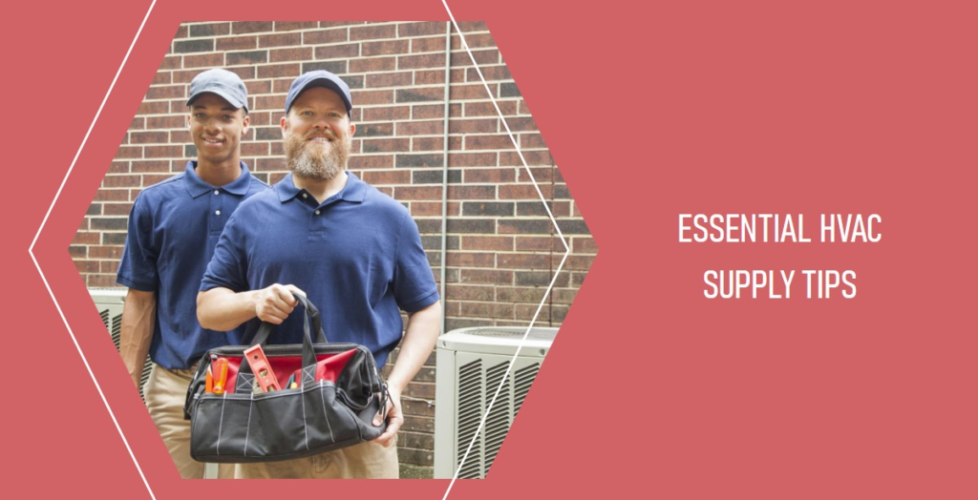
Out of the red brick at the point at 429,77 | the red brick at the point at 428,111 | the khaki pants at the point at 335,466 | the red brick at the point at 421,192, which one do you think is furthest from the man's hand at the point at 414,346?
the red brick at the point at 429,77

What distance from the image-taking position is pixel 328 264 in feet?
7.80

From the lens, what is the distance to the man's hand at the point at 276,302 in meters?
2.30

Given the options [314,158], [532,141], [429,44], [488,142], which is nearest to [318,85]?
[314,158]

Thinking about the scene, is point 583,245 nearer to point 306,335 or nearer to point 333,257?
point 333,257

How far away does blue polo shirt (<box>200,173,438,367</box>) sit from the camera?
238cm

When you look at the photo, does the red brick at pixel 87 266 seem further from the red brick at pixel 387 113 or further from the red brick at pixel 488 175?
the red brick at pixel 488 175

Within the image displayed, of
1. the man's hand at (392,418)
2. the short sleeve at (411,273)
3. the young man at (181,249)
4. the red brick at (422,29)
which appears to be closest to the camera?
the man's hand at (392,418)

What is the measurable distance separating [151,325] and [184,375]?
184 millimetres

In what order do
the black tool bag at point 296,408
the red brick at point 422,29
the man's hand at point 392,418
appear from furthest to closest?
1. the red brick at point 422,29
2. the man's hand at point 392,418
3. the black tool bag at point 296,408

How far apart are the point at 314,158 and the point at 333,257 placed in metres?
0.28

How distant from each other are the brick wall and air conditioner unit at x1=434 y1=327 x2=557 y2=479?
0.19 feet

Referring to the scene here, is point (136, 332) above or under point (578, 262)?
under

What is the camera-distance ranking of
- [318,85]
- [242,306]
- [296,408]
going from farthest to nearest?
[318,85] → [242,306] → [296,408]

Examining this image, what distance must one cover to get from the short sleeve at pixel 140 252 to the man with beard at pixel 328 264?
0.28 meters
